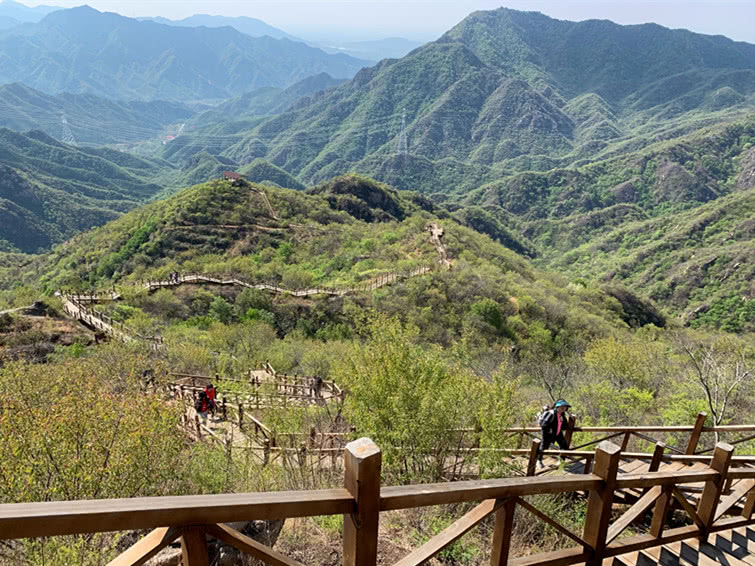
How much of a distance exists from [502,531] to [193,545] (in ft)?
6.43

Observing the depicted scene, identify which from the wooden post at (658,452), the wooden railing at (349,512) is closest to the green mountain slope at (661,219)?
the wooden post at (658,452)

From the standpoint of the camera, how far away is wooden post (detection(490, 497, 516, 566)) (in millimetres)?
3021

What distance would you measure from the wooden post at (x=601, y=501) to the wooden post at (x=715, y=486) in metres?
1.82

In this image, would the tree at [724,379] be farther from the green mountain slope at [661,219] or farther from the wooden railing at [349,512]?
the green mountain slope at [661,219]

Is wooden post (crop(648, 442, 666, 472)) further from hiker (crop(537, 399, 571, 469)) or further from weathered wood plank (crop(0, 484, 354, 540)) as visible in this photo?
weathered wood plank (crop(0, 484, 354, 540))

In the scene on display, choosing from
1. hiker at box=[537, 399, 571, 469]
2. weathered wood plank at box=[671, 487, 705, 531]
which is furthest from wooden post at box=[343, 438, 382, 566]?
hiker at box=[537, 399, 571, 469]

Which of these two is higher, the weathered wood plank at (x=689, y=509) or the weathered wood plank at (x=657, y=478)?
the weathered wood plank at (x=657, y=478)

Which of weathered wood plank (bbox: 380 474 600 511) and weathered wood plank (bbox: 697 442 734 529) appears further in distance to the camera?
weathered wood plank (bbox: 697 442 734 529)

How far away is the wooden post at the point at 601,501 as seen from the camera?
11.0 feet

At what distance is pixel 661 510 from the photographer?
13.6ft

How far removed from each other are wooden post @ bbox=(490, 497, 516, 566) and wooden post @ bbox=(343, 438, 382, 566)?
1045 millimetres

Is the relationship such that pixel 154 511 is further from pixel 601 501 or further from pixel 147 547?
pixel 601 501

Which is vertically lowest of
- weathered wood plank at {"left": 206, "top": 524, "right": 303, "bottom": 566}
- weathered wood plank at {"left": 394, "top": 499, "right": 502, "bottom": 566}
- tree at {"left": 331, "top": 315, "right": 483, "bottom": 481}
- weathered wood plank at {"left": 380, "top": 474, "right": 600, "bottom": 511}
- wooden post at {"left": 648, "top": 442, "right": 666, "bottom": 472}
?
tree at {"left": 331, "top": 315, "right": 483, "bottom": 481}

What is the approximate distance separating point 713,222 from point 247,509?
114m
